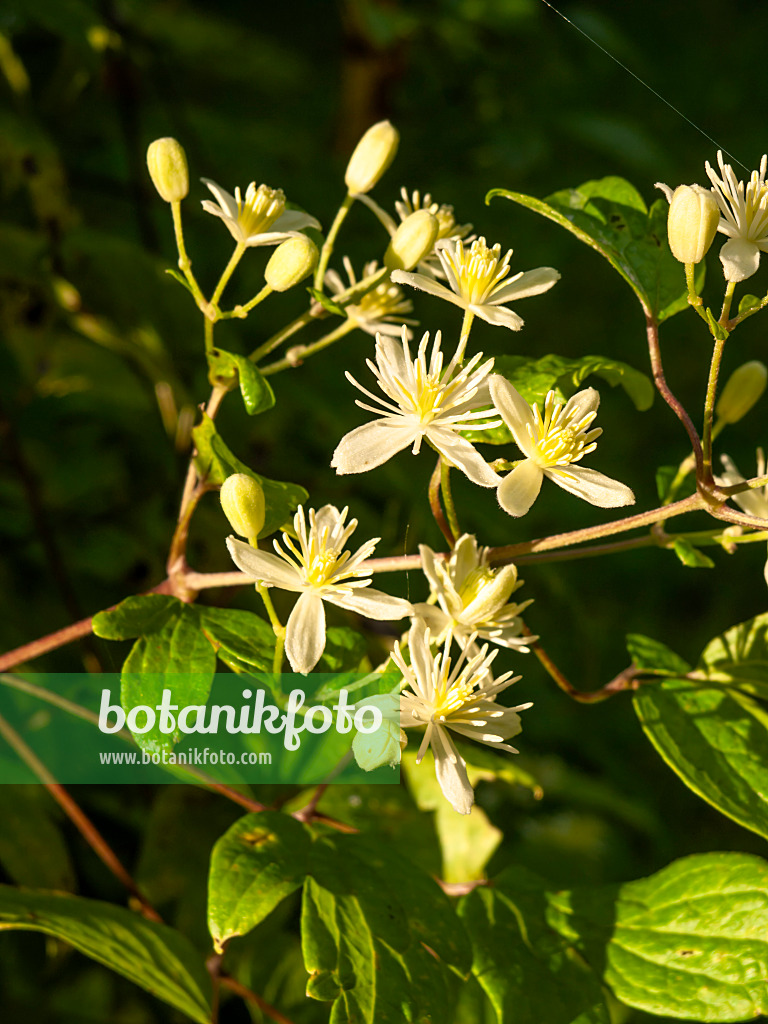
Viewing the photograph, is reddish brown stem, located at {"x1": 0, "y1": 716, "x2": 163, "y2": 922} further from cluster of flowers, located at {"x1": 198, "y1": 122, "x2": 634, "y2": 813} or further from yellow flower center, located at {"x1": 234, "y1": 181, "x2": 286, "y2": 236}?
yellow flower center, located at {"x1": 234, "y1": 181, "x2": 286, "y2": 236}

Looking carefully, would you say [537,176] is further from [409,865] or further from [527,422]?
[409,865]

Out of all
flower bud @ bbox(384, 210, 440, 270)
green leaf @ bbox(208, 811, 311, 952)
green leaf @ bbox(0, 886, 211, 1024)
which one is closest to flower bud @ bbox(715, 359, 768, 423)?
flower bud @ bbox(384, 210, 440, 270)

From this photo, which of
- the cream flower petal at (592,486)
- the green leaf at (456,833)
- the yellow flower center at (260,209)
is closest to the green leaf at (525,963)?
the green leaf at (456,833)

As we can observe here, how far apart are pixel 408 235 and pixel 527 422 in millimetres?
173

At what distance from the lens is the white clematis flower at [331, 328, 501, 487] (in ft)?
2.17

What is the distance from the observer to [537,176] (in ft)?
6.16

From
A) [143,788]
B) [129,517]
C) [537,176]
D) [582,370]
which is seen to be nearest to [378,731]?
[582,370]

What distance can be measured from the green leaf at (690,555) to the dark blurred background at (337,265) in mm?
406

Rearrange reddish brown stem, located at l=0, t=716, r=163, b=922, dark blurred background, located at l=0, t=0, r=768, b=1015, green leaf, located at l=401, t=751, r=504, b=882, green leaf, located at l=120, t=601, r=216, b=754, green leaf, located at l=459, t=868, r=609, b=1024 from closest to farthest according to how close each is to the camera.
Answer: green leaf, located at l=120, t=601, r=216, b=754, green leaf, located at l=459, t=868, r=609, b=1024, reddish brown stem, located at l=0, t=716, r=163, b=922, green leaf, located at l=401, t=751, r=504, b=882, dark blurred background, located at l=0, t=0, r=768, b=1015

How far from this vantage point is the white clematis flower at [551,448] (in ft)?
2.12

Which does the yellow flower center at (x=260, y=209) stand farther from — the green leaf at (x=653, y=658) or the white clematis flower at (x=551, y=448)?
the green leaf at (x=653, y=658)

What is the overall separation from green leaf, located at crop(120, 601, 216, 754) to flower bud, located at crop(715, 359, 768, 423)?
0.48 m

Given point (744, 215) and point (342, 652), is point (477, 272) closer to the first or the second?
point (744, 215)

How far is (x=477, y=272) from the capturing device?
28.9 inches
